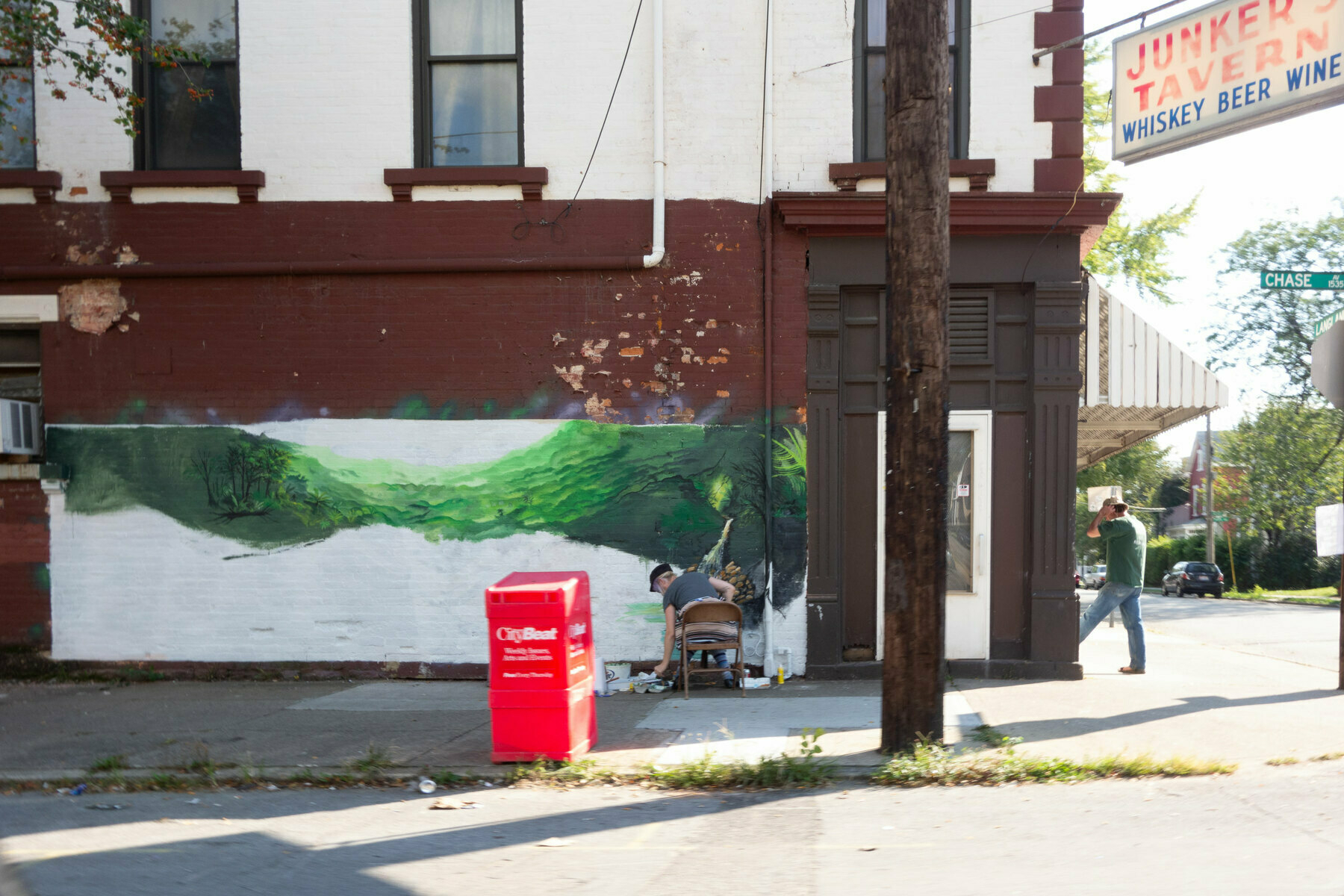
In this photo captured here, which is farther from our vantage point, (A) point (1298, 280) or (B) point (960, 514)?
(B) point (960, 514)

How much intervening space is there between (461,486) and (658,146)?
3.78 meters

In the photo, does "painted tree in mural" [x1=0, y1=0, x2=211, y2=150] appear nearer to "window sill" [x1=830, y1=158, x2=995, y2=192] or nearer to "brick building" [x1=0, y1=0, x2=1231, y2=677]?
"brick building" [x1=0, y1=0, x2=1231, y2=677]

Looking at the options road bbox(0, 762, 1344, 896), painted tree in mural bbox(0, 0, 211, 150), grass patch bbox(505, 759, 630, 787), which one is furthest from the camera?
painted tree in mural bbox(0, 0, 211, 150)

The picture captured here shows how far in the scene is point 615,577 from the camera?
9.80 metres

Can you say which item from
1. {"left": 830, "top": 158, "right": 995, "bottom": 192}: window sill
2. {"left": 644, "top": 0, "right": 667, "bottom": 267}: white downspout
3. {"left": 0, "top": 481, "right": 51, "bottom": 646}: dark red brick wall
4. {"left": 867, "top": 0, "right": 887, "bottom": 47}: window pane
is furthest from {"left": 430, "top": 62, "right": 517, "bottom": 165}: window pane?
{"left": 0, "top": 481, "right": 51, "bottom": 646}: dark red brick wall

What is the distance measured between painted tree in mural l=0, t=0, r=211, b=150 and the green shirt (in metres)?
9.80

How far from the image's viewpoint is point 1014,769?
6.16m

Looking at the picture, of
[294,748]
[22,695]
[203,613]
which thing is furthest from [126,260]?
[294,748]

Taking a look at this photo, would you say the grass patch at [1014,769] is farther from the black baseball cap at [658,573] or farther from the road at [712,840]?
the black baseball cap at [658,573]

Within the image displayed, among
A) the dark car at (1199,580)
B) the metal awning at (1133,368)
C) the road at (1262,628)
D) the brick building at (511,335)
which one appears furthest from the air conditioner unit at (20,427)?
the dark car at (1199,580)

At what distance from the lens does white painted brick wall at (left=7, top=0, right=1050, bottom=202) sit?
31.7 ft

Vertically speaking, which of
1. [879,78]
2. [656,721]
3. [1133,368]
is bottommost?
[656,721]

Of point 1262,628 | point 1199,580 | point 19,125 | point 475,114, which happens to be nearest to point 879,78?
point 475,114

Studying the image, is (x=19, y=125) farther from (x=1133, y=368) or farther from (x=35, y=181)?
(x=1133, y=368)
